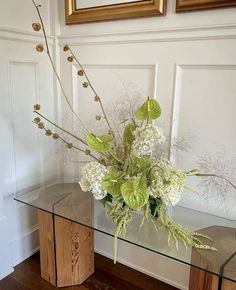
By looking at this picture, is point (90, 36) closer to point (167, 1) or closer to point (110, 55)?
point (110, 55)

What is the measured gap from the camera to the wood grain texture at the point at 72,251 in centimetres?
155

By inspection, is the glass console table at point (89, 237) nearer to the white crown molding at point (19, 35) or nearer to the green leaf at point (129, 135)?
the green leaf at point (129, 135)

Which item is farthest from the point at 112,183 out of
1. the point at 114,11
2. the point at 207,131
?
the point at 114,11

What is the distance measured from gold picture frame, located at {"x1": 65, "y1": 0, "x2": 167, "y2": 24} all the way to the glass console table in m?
0.98

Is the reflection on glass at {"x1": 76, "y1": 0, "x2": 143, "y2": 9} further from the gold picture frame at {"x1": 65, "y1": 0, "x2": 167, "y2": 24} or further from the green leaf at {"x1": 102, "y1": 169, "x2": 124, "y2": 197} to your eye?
the green leaf at {"x1": 102, "y1": 169, "x2": 124, "y2": 197}

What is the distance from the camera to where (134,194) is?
1092 millimetres

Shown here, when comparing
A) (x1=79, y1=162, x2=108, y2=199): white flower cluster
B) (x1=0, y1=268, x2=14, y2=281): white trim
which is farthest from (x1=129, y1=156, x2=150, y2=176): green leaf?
(x1=0, y1=268, x2=14, y2=281): white trim

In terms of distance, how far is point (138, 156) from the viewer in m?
1.21

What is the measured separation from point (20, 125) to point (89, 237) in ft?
2.54

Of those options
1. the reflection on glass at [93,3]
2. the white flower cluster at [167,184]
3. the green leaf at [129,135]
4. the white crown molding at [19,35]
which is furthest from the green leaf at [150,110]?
the white crown molding at [19,35]

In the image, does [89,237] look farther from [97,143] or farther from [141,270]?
[97,143]

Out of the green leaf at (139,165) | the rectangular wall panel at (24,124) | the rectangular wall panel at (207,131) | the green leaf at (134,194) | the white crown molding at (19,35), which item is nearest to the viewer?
the green leaf at (134,194)

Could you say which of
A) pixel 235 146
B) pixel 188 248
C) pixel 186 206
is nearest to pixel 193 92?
pixel 235 146

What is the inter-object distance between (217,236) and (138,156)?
0.48 meters
